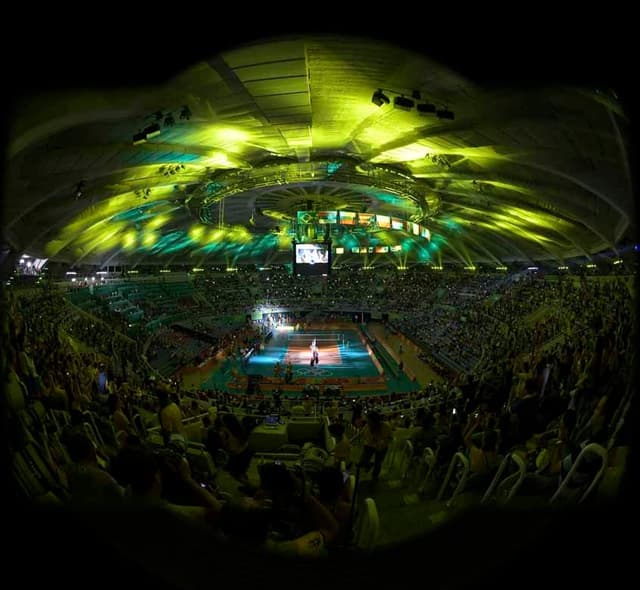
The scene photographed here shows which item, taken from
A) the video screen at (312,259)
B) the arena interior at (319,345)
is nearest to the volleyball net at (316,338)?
the arena interior at (319,345)

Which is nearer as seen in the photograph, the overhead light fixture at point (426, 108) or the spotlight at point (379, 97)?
the spotlight at point (379, 97)

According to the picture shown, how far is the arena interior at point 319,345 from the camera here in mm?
3143

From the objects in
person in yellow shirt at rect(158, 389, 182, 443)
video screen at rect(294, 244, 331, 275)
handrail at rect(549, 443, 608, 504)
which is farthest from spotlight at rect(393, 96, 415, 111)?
video screen at rect(294, 244, 331, 275)

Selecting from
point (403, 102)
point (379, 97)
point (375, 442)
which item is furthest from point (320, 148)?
point (375, 442)

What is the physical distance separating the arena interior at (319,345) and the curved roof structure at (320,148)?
12cm

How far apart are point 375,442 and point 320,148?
12474 mm

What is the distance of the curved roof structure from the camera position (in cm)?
819

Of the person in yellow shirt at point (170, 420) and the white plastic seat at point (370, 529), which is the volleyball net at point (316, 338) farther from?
the white plastic seat at point (370, 529)

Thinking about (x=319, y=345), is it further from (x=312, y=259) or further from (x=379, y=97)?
(x=379, y=97)

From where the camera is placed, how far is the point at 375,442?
21.1 feet

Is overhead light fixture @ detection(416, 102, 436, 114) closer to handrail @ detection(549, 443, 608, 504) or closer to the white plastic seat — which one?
handrail @ detection(549, 443, 608, 504)

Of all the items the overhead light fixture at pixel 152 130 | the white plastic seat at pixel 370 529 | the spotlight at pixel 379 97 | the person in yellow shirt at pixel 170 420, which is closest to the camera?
the white plastic seat at pixel 370 529

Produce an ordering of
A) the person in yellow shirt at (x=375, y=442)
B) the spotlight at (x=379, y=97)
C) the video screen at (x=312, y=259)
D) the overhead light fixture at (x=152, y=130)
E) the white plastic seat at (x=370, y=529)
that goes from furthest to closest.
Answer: the video screen at (x=312, y=259) < the overhead light fixture at (x=152, y=130) < the spotlight at (x=379, y=97) < the person in yellow shirt at (x=375, y=442) < the white plastic seat at (x=370, y=529)

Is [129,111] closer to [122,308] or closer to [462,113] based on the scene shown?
[462,113]
